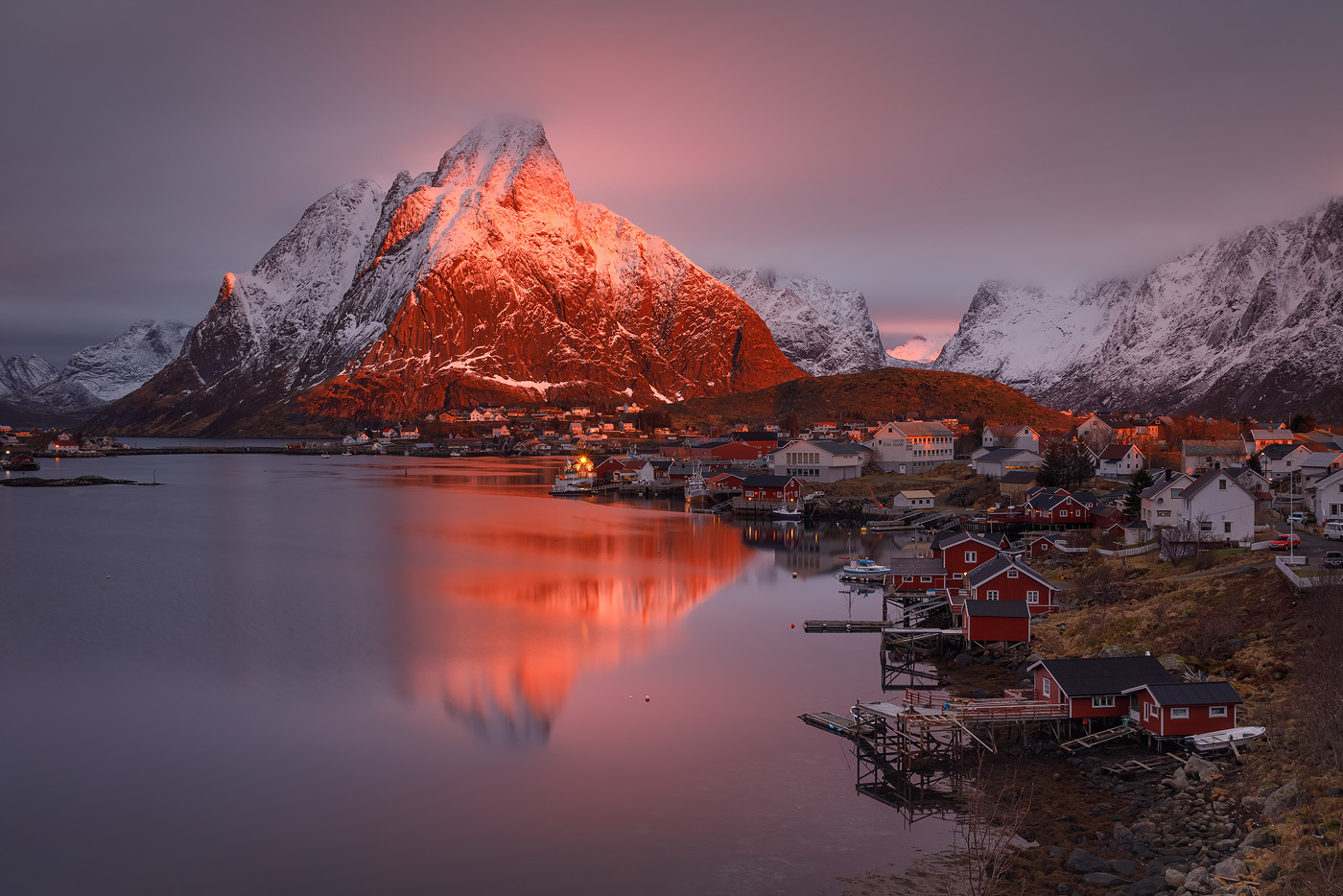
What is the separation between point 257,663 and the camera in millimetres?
25422

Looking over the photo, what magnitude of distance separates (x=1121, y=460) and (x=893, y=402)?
67.9 meters

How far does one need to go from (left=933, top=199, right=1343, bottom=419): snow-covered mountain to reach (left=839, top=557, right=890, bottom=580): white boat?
9773 centimetres

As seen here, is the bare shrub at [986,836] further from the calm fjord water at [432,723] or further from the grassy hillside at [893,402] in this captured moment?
the grassy hillside at [893,402]

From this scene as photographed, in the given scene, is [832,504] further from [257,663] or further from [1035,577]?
[257,663]

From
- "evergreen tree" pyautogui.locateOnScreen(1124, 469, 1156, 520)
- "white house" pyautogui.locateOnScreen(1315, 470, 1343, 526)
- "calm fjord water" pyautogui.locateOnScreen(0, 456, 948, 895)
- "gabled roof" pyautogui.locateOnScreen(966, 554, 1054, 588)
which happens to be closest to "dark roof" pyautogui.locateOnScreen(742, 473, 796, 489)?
"calm fjord water" pyautogui.locateOnScreen(0, 456, 948, 895)

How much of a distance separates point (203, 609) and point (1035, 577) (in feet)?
83.3

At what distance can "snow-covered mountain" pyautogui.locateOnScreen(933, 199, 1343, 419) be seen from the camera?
440 ft

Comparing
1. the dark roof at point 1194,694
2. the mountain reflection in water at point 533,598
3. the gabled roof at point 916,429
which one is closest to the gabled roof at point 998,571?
the mountain reflection in water at point 533,598

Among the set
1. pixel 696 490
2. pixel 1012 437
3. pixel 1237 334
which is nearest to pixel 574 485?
pixel 696 490

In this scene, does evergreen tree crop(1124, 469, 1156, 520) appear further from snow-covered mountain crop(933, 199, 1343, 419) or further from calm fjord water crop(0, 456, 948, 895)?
snow-covered mountain crop(933, 199, 1343, 419)

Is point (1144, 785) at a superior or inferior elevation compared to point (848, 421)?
inferior

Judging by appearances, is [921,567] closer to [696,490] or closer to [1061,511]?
[1061,511]

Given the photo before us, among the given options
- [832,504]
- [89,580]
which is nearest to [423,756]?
[89,580]

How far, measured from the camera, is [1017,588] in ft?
87.3
